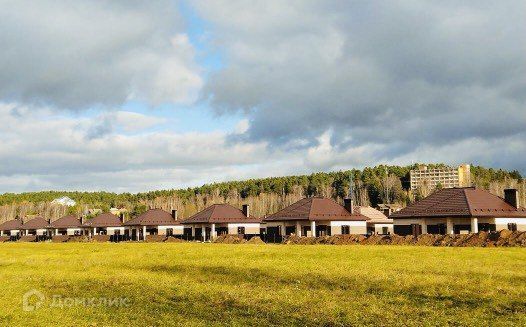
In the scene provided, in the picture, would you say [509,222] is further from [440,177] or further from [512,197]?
[440,177]

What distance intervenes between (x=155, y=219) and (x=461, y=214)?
60.9 meters

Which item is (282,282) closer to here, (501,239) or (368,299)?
(368,299)

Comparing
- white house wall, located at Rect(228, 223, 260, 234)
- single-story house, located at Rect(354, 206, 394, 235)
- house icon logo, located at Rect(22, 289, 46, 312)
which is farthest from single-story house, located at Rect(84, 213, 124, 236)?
house icon logo, located at Rect(22, 289, 46, 312)

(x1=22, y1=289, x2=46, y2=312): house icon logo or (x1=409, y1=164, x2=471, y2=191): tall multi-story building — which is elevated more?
(x1=409, y1=164, x2=471, y2=191): tall multi-story building

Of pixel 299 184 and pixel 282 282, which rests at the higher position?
pixel 299 184

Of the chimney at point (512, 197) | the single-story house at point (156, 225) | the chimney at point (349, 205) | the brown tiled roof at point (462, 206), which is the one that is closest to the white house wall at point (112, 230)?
the single-story house at point (156, 225)

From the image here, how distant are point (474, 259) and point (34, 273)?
25272mm

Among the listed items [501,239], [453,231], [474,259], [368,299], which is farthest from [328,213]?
[368,299]

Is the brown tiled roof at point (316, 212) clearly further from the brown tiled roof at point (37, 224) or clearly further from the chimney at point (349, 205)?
the brown tiled roof at point (37, 224)

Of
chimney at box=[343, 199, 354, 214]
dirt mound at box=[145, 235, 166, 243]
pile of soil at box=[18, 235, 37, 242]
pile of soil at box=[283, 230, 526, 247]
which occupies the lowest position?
pile of soil at box=[18, 235, 37, 242]

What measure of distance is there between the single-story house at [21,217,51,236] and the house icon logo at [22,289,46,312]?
394 feet

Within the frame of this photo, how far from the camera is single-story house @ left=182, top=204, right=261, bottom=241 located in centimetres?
8406

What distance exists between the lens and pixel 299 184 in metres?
176

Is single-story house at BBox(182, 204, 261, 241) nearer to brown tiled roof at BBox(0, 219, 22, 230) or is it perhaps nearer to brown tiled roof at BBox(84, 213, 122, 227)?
brown tiled roof at BBox(84, 213, 122, 227)
